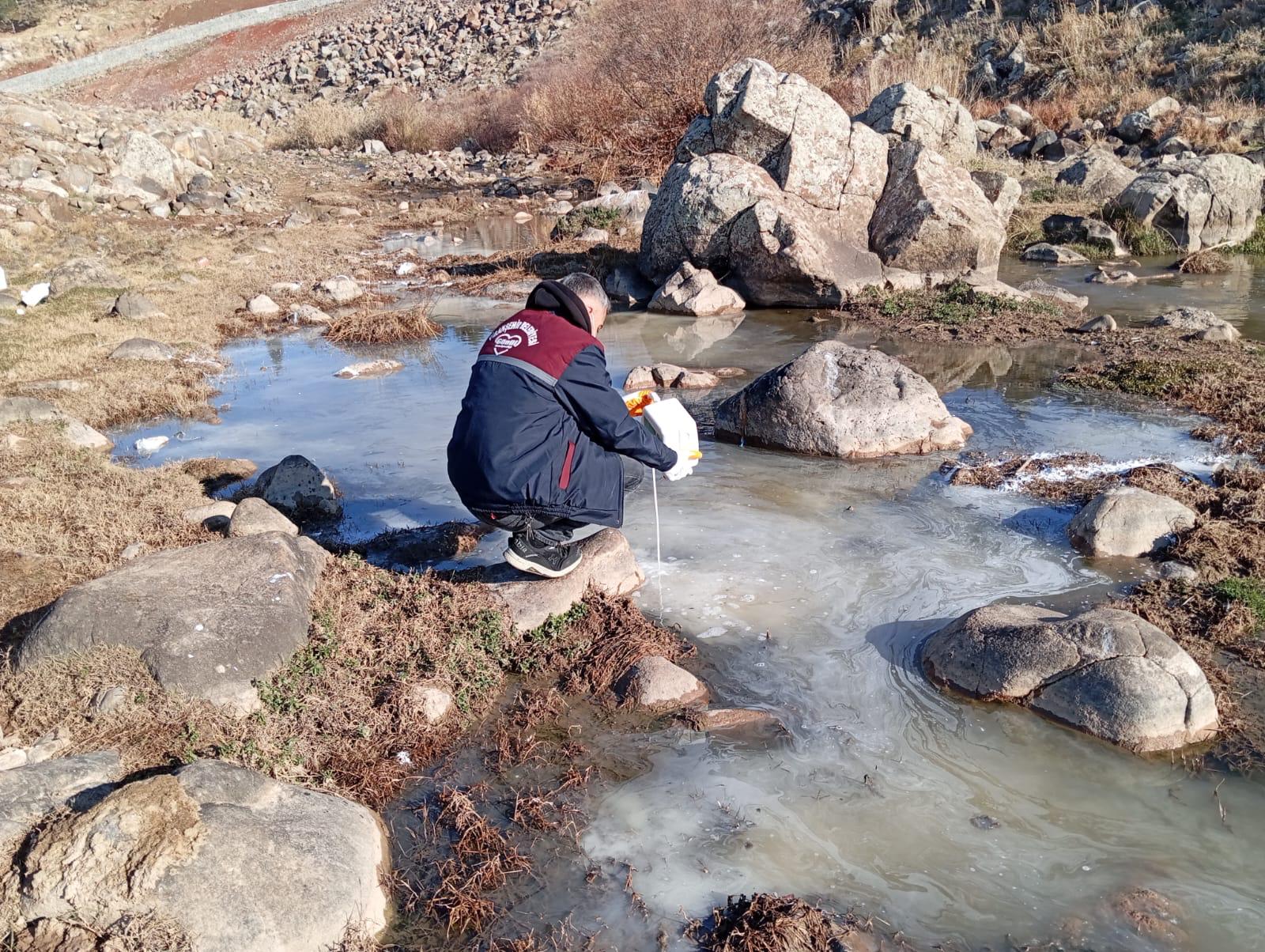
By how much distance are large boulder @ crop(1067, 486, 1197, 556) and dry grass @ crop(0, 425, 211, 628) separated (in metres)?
5.64

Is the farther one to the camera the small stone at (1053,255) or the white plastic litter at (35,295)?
the small stone at (1053,255)

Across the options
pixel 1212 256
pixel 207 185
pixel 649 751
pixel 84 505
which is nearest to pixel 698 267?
pixel 1212 256

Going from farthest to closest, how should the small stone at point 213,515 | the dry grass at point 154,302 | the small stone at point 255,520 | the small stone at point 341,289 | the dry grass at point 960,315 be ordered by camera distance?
the small stone at point 341,289
the dry grass at point 960,315
the dry grass at point 154,302
the small stone at point 213,515
the small stone at point 255,520

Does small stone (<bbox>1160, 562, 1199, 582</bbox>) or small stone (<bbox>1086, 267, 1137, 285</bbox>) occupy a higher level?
small stone (<bbox>1160, 562, 1199, 582</bbox>)

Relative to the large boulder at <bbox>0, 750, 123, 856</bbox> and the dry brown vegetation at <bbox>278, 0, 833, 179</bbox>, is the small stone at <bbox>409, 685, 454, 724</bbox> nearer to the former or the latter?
the large boulder at <bbox>0, 750, 123, 856</bbox>

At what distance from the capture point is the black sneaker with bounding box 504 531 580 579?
19.2 feet

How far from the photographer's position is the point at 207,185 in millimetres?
23297

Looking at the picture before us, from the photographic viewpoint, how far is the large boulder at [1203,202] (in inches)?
636

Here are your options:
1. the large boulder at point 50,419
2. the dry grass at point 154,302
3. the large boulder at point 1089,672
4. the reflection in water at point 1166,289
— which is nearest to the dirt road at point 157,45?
the dry grass at point 154,302

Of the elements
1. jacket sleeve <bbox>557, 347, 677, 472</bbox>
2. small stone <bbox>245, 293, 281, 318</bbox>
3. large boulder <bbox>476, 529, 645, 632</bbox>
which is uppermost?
jacket sleeve <bbox>557, 347, 677, 472</bbox>

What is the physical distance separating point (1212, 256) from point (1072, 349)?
19.6ft

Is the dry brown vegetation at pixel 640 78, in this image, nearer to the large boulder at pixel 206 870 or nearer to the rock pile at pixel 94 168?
the rock pile at pixel 94 168

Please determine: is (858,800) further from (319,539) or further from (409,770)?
(319,539)

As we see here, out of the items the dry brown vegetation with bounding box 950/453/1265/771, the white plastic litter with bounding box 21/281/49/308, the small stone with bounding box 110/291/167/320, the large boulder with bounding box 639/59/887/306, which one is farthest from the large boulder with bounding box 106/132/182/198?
the dry brown vegetation with bounding box 950/453/1265/771
